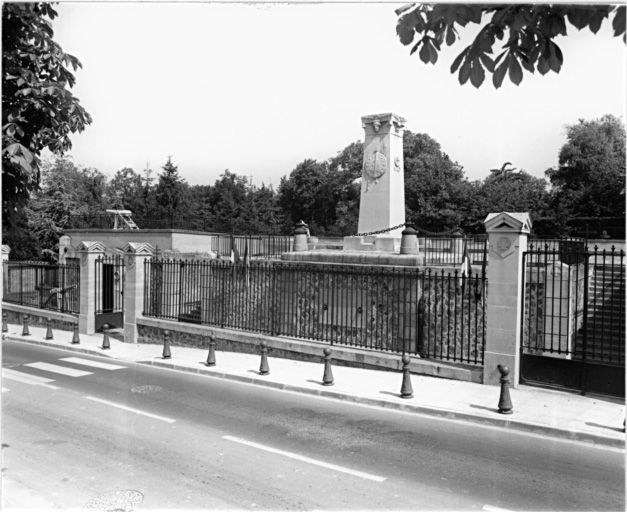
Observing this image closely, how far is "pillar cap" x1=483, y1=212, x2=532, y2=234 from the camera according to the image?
10.4 metres

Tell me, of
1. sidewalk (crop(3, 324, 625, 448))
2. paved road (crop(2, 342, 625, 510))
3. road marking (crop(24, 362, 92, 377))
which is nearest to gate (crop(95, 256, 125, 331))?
sidewalk (crop(3, 324, 625, 448))

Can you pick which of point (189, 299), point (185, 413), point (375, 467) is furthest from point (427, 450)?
point (189, 299)

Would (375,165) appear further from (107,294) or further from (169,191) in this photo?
(169,191)

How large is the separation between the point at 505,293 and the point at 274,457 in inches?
231

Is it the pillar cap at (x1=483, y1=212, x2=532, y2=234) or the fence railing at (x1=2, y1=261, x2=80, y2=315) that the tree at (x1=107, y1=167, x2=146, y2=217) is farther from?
the pillar cap at (x1=483, y1=212, x2=532, y2=234)

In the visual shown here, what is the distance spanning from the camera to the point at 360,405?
31.5 ft

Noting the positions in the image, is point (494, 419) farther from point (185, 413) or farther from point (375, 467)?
point (185, 413)

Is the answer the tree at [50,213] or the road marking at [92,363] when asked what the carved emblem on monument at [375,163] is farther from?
the tree at [50,213]

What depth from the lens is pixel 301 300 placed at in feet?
49.2

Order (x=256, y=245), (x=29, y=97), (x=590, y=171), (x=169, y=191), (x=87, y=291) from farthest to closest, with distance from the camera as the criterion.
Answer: (x=169, y=191) < (x=256, y=245) < (x=590, y=171) < (x=87, y=291) < (x=29, y=97)

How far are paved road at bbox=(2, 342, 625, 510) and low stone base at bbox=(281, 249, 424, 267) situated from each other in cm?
594

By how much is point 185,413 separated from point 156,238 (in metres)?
23.9

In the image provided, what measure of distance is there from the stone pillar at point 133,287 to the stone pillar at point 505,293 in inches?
426

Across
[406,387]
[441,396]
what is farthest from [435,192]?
[406,387]
